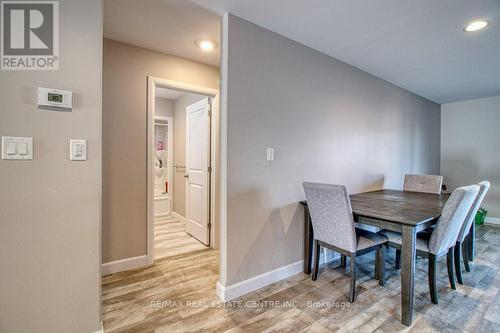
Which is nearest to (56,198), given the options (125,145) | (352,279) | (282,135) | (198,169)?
(125,145)

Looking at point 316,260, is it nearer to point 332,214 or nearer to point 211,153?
point 332,214

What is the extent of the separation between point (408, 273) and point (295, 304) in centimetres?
89

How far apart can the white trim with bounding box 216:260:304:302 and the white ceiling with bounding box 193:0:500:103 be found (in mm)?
2312

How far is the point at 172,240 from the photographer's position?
135 inches

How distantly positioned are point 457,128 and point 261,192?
514 centimetres

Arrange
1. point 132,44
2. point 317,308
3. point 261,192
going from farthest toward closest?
point 132,44 → point 261,192 → point 317,308

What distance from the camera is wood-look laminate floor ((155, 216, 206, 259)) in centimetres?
303

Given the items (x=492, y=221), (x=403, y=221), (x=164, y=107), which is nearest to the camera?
(x=403, y=221)

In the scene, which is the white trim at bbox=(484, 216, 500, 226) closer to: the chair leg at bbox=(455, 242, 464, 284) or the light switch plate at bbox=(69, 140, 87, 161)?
the chair leg at bbox=(455, 242, 464, 284)

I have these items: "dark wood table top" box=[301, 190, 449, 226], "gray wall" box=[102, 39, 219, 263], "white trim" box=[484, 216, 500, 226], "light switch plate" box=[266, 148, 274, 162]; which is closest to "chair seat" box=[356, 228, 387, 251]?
"dark wood table top" box=[301, 190, 449, 226]

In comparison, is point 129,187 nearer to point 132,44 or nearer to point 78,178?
point 78,178

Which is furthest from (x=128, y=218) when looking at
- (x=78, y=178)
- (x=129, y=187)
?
(x=78, y=178)

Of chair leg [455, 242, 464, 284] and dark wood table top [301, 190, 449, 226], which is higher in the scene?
dark wood table top [301, 190, 449, 226]

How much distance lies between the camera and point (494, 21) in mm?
2057
